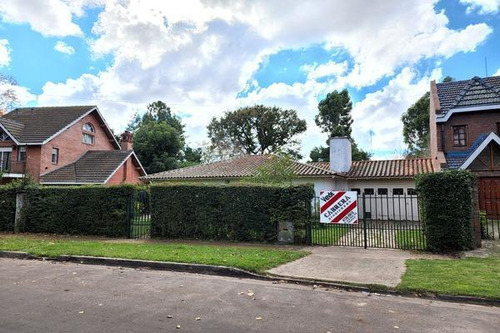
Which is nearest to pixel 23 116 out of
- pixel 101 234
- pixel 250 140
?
pixel 101 234

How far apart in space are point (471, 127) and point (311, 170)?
974 cm

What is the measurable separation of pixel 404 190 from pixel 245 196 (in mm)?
14171

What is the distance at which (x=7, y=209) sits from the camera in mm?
16109

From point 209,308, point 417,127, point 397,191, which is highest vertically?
point 417,127

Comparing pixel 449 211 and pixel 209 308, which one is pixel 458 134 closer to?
pixel 449 211

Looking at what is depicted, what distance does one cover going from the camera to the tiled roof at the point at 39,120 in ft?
92.4

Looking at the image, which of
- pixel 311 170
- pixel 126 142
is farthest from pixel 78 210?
pixel 126 142

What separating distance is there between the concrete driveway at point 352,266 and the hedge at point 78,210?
8.03m

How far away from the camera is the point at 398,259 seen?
30.8 ft

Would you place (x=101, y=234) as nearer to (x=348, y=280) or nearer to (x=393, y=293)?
(x=348, y=280)

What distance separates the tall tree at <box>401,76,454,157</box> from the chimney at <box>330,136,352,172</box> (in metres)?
21.7

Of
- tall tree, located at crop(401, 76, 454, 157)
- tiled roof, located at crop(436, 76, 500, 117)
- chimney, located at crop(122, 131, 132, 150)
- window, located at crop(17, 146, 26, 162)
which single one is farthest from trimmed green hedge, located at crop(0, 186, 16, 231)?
tall tree, located at crop(401, 76, 454, 157)

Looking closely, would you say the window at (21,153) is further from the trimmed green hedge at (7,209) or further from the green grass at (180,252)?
the green grass at (180,252)

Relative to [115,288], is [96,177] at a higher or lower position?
higher
